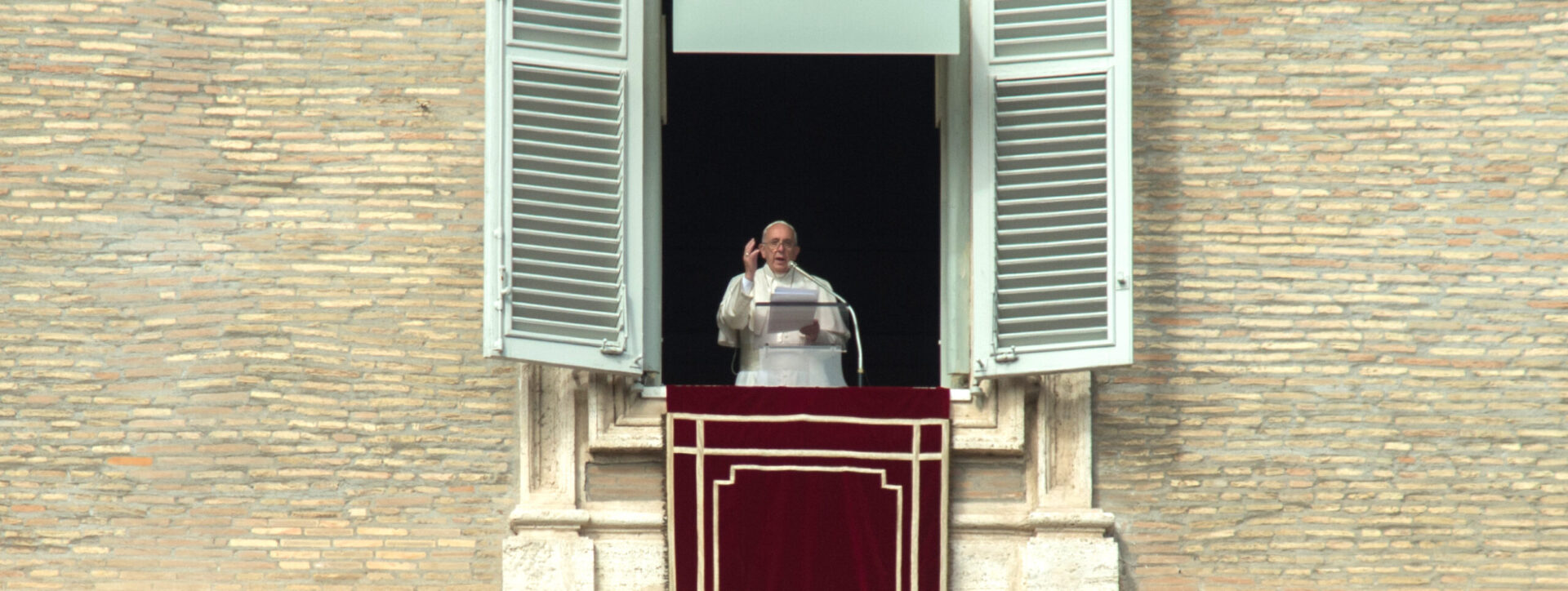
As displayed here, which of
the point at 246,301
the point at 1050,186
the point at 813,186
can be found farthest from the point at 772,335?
the point at 813,186

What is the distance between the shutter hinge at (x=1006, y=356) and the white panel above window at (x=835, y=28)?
1.04m

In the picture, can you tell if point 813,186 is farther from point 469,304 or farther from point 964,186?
point 469,304

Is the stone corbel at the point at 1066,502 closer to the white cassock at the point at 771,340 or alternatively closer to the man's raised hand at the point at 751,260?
the white cassock at the point at 771,340

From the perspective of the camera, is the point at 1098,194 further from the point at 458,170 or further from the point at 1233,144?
the point at 458,170

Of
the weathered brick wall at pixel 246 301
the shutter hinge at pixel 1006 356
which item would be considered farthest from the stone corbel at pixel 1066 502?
the weathered brick wall at pixel 246 301

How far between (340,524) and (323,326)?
0.70m

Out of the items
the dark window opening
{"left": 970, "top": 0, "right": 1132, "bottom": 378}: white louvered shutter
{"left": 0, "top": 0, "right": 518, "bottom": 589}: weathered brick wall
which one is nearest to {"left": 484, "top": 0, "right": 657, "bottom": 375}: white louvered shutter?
{"left": 0, "top": 0, "right": 518, "bottom": 589}: weathered brick wall

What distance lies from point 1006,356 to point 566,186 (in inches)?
63.9

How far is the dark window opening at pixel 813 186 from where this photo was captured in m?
11.6

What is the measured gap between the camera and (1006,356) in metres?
8.07

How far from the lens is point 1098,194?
812cm

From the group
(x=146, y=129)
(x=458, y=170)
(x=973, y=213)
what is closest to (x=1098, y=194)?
(x=973, y=213)

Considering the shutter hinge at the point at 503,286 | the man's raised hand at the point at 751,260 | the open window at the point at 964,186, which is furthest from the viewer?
the man's raised hand at the point at 751,260

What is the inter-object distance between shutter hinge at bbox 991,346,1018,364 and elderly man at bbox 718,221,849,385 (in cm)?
65
